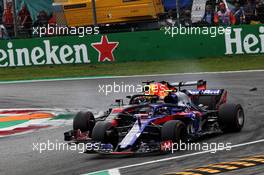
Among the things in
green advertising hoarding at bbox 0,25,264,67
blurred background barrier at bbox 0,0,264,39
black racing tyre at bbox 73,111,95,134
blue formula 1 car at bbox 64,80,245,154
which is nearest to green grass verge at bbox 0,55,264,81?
green advertising hoarding at bbox 0,25,264,67

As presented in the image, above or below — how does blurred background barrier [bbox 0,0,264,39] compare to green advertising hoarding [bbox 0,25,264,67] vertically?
above

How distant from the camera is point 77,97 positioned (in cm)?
1848

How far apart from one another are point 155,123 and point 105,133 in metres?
0.79

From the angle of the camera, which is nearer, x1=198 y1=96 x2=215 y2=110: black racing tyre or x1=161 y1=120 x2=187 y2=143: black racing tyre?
x1=161 y1=120 x2=187 y2=143: black racing tyre

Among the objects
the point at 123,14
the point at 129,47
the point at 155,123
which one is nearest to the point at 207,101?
the point at 155,123

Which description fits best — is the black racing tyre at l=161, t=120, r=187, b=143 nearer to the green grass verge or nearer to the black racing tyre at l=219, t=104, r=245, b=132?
the black racing tyre at l=219, t=104, r=245, b=132

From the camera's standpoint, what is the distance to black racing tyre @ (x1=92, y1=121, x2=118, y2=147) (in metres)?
10.6

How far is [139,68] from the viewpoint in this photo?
24031 mm

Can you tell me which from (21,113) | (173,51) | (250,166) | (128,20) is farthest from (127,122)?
(128,20)

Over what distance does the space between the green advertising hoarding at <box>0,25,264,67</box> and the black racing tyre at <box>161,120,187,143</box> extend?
1355cm

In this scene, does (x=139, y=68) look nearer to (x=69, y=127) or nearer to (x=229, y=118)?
(x=69, y=127)

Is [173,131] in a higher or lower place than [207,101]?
lower

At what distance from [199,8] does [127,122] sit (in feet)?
48.2

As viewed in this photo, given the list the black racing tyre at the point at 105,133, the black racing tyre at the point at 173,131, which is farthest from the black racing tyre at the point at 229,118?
the black racing tyre at the point at 105,133
